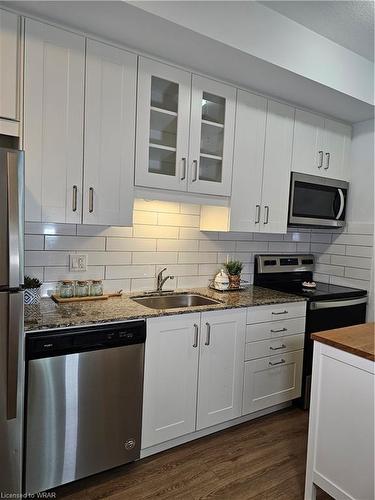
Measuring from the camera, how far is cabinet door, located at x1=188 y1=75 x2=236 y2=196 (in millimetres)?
2314

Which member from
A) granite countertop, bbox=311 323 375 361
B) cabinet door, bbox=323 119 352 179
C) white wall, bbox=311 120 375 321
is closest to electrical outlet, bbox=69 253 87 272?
granite countertop, bbox=311 323 375 361

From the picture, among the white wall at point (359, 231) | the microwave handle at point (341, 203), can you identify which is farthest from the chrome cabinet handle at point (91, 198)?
the white wall at point (359, 231)

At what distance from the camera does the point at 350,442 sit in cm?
156

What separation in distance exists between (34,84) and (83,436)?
5.91 ft

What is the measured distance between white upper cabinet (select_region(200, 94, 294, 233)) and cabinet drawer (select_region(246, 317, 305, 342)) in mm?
710

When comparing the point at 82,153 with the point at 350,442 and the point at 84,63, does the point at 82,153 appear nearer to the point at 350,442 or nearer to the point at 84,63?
the point at 84,63

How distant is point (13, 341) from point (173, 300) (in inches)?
51.5

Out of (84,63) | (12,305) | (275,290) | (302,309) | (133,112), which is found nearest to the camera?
(12,305)

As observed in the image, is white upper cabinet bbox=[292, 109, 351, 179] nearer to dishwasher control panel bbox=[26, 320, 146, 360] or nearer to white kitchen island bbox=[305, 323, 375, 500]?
white kitchen island bbox=[305, 323, 375, 500]

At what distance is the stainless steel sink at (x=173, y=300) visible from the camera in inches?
98.2

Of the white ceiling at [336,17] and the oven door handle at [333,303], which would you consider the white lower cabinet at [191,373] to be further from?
the white ceiling at [336,17]

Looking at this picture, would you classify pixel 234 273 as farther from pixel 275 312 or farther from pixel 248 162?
pixel 248 162

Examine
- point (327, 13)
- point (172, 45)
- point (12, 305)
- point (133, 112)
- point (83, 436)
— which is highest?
point (327, 13)

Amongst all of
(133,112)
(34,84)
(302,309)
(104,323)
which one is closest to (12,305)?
(104,323)
